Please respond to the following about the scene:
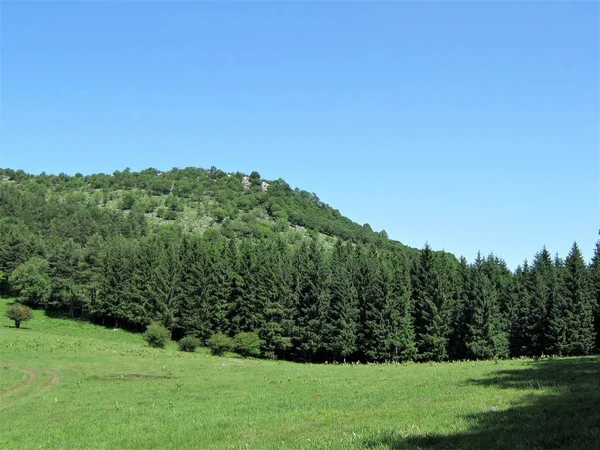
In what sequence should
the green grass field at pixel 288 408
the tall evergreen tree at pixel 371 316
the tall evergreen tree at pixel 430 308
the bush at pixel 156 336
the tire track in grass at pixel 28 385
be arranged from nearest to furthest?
the green grass field at pixel 288 408, the tire track in grass at pixel 28 385, the bush at pixel 156 336, the tall evergreen tree at pixel 371 316, the tall evergreen tree at pixel 430 308

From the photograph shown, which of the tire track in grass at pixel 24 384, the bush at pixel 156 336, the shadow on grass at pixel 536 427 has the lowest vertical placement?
the tire track in grass at pixel 24 384

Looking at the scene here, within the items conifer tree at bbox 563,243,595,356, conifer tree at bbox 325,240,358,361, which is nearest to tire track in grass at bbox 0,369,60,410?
conifer tree at bbox 325,240,358,361

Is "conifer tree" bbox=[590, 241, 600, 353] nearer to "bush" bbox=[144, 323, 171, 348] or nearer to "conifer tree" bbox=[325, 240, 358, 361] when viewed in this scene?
"conifer tree" bbox=[325, 240, 358, 361]

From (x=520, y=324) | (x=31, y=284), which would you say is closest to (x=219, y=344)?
(x=31, y=284)

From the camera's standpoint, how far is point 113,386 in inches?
1495

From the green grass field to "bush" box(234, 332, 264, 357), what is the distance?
27034 mm

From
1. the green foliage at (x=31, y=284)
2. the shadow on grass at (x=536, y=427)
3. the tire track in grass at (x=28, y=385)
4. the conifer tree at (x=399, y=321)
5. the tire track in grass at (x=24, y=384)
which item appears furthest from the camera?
the green foliage at (x=31, y=284)

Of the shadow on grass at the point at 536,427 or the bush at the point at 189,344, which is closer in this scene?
the shadow on grass at the point at 536,427

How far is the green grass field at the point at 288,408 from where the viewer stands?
44.1 feet

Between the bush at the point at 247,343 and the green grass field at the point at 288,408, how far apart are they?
2703 centimetres

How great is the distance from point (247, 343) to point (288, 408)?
51922mm

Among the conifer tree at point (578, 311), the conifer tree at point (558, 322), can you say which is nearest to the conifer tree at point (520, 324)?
the conifer tree at point (558, 322)

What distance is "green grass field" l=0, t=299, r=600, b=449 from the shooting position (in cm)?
1345

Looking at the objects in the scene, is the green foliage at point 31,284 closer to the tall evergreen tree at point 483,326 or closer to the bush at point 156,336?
the bush at point 156,336
